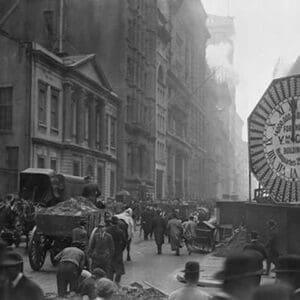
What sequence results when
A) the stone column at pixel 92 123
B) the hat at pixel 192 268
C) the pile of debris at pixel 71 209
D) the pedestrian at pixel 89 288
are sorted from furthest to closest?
the stone column at pixel 92 123, the pile of debris at pixel 71 209, the pedestrian at pixel 89 288, the hat at pixel 192 268

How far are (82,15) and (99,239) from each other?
42433 mm

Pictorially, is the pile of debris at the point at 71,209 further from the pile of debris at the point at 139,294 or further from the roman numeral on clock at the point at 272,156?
the roman numeral on clock at the point at 272,156

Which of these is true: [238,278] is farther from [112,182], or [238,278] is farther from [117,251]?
[112,182]

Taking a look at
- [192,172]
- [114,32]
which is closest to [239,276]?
[114,32]

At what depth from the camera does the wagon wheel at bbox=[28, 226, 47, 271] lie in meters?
17.3

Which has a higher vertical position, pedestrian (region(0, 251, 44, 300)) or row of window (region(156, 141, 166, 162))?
row of window (region(156, 141, 166, 162))

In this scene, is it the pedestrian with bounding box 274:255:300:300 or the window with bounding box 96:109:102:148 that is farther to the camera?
the window with bounding box 96:109:102:148

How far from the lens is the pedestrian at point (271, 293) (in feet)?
15.7

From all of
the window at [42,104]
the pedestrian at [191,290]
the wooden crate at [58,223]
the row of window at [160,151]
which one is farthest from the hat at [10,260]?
the row of window at [160,151]

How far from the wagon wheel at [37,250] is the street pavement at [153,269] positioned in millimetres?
201

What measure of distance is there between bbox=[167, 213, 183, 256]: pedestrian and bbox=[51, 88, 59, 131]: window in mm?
16519

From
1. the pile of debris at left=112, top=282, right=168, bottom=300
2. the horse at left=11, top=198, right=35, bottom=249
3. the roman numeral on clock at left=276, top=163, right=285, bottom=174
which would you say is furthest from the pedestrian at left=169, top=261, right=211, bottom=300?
the horse at left=11, top=198, right=35, bottom=249

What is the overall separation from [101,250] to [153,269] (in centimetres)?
496

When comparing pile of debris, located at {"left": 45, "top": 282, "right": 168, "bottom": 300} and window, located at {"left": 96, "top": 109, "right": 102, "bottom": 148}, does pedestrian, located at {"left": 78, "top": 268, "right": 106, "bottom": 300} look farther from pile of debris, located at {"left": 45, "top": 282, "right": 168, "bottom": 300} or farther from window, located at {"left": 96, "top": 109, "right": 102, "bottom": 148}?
window, located at {"left": 96, "top": 109, "right": 102, "bottom": 148}
